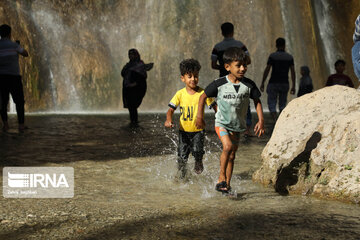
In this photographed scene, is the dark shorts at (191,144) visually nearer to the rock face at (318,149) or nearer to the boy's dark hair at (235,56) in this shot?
the rock face at (318,149)

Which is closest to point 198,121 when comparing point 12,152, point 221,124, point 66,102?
point 221,124

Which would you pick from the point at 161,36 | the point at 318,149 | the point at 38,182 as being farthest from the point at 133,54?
the point at 161,36

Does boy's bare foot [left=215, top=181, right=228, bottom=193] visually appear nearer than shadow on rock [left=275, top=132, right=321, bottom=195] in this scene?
Yes

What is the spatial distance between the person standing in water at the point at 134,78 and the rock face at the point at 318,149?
6.29 meters

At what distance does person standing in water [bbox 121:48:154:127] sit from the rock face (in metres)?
6.29

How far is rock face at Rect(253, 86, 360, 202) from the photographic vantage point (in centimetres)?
468

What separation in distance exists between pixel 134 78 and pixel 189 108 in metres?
6.49

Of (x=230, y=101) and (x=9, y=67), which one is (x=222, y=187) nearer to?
(x=230, y=101)

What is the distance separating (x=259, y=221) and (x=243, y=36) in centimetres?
1772

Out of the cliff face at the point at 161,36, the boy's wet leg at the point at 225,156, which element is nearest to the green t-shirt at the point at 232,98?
the boy's wet leg at the point at 225,156

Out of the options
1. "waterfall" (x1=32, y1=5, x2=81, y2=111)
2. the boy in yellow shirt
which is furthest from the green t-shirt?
"waterfall" (x1=32, y1=5, x2=81, y2=111)

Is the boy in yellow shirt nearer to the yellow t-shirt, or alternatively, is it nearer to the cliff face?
the yellow t-shirt

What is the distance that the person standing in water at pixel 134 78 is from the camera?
1155 cm

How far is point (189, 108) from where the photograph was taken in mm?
5320
